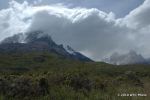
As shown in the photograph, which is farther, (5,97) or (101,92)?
(101,92)

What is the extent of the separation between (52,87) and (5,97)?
303cm

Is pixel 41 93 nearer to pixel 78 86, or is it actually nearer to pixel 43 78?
pixel 43 78

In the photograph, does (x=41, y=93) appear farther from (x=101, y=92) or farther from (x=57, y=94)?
(x=101, y=92)

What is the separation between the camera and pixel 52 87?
19938 mm

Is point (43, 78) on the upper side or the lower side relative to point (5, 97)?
upper

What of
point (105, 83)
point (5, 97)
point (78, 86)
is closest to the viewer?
point (5, 97)

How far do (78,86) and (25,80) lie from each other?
11.9ft

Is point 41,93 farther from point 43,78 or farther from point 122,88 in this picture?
point 122,88

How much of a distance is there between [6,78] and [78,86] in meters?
4.40

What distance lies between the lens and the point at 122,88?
2150cm

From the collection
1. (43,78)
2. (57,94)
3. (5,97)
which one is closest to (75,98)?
(57,94)

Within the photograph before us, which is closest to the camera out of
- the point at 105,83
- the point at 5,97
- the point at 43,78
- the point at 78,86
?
the point at 5,97

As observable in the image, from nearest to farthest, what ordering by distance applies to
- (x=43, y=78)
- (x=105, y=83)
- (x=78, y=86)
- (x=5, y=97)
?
1. (x=5, y=97)
2. (x=43, y=78)
3. (x=78, y=86)
4. (x=105, y=83)

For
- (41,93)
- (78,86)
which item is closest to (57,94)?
(41,93)
